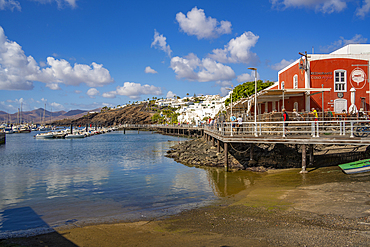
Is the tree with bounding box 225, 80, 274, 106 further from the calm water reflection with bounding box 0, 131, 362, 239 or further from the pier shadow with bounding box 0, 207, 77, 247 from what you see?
the pier shadow with bounding box 0, 207, 77, 247

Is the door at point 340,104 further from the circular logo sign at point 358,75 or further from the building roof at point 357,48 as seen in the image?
the building roof at point 357,48

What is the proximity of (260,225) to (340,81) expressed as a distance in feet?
70.7

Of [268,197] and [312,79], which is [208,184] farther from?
[312,79]

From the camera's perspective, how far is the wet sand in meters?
7.67

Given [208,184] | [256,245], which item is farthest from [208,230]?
[208,184]

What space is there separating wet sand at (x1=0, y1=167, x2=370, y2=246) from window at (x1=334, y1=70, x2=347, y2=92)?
14.6 m

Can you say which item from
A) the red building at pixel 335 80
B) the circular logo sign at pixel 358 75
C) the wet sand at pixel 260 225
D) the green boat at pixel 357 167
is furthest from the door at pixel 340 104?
the wet sand at pixel 260 225

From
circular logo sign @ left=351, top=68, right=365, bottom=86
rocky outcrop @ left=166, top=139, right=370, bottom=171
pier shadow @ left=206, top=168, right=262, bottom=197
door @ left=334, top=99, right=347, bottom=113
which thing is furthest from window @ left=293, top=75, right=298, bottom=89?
pier shadow @ left=206, top=168, right=262, bottom=197

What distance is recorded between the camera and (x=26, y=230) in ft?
32.8

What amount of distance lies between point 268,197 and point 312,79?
56.6 feet

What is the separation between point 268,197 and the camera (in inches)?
481

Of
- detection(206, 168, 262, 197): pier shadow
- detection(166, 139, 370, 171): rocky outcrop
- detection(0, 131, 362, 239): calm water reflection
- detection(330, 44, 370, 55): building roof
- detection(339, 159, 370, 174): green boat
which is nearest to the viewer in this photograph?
detection(0, 131, 362, 239): calm water reflection

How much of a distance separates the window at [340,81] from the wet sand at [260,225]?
47.9ft

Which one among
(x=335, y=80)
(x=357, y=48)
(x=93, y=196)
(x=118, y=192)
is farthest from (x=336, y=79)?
(x=93, y=196)
